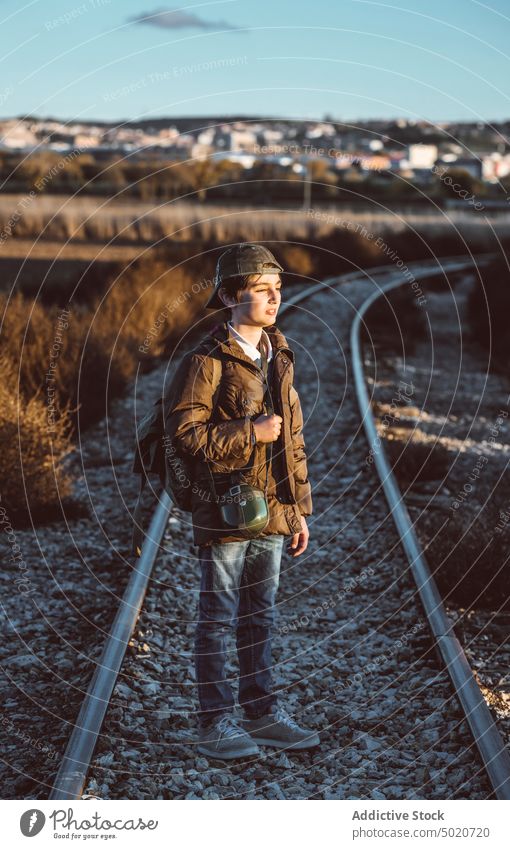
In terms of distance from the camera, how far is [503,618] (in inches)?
214

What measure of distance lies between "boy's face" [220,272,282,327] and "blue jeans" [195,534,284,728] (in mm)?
868

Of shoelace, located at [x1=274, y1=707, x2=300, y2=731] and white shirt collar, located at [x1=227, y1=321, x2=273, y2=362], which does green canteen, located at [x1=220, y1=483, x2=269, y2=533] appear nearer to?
white shirt collar, located at [x1=227, y1=321, x2=273, y2=362]

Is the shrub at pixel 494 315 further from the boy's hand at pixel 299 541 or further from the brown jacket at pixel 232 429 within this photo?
the brown jacket at pixel 232 429

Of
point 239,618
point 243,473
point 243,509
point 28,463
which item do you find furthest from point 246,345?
point 28,463

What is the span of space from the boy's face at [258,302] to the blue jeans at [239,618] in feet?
2.85

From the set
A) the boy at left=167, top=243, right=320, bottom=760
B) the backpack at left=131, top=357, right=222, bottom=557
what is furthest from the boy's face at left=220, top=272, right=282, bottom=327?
the backpack at left=131, top=357, right=222, bottom=557

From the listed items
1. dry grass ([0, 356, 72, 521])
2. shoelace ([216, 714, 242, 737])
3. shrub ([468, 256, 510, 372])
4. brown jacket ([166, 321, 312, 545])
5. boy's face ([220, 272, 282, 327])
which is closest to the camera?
brown jacket ([166, 321, 312, 545])

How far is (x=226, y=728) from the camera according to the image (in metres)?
4.07

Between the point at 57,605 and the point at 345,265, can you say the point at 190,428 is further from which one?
the point at 345,265

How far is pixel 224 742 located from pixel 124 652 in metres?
0.79

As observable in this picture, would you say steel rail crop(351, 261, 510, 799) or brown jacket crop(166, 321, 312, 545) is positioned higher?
brown jacket crop(166, 321, 312, 545)

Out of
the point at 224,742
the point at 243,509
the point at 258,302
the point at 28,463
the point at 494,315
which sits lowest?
the point at 224,742

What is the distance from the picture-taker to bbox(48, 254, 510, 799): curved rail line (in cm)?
367

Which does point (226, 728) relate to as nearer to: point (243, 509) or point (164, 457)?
point (243, 509)
